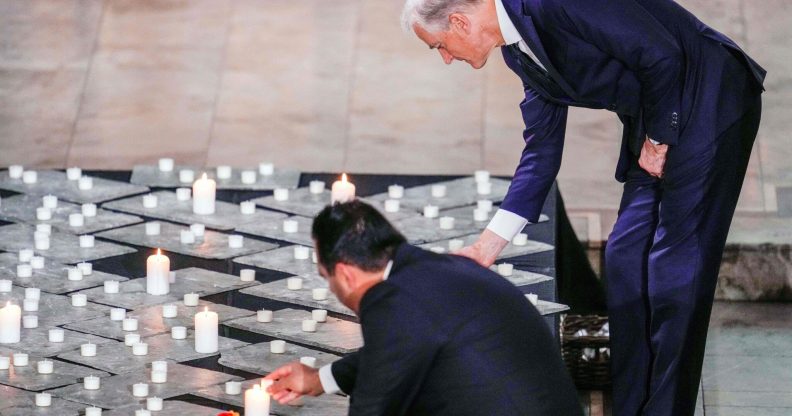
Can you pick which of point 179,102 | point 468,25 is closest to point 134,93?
point 179,102

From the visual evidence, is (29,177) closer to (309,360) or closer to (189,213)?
(189,213)

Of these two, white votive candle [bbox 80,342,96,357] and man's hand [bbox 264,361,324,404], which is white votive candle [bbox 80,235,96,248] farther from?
man's hand [bbox 264,361,324,404]

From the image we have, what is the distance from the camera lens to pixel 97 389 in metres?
4.11

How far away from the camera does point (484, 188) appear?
568 cm

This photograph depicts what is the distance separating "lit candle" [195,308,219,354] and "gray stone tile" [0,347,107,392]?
10.5 inches

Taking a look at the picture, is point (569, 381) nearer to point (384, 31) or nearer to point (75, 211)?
point (75, 211)

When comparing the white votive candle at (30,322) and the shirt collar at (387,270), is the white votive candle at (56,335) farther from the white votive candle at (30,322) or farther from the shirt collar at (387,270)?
the shirt collar at (387,270)

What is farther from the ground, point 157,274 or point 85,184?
point 85,184

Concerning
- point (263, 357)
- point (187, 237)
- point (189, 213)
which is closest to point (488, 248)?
point (263, 357)

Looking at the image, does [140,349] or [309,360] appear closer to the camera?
[309,360]

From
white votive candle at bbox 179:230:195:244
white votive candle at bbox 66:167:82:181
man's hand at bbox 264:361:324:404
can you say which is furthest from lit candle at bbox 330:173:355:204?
man's hand at bbox 264:361:324:404

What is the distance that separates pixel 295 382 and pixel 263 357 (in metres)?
0.81

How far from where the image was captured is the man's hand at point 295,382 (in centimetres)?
352

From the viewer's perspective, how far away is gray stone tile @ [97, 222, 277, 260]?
5.14m
